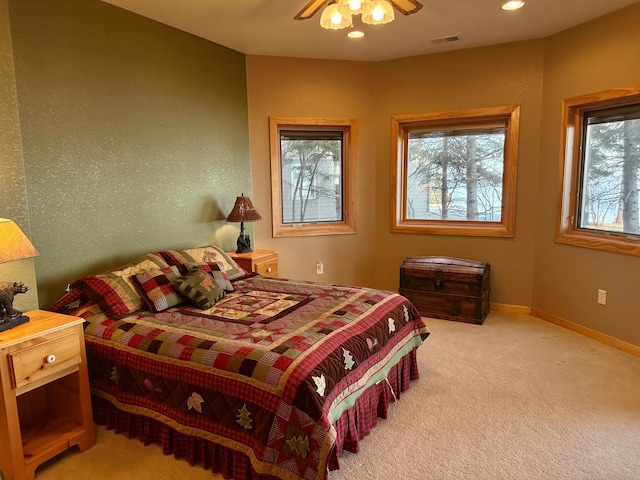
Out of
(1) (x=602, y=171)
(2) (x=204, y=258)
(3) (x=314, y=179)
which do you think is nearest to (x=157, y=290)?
(2) (x=204, y=258)

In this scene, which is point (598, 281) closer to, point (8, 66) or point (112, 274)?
point (112, 274)

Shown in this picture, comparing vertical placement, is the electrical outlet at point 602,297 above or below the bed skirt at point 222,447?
above

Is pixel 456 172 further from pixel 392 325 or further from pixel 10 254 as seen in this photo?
pixel 10 254

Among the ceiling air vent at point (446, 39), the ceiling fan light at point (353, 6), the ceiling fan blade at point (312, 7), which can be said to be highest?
the ceiling air vent at point (446, 39)

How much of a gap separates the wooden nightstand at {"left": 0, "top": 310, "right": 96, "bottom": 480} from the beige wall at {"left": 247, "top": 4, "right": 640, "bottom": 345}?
8.09 ft

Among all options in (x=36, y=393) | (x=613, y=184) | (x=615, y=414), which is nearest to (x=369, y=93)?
(x=613, y=184)

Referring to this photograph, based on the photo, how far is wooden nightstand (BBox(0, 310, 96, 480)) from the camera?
6.25 ft

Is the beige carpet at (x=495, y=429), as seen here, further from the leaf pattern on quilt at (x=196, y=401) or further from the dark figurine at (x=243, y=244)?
the dark figurine at (x=243, y=244)

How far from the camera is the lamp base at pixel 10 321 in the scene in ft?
6.58

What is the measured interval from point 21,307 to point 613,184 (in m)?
4.33

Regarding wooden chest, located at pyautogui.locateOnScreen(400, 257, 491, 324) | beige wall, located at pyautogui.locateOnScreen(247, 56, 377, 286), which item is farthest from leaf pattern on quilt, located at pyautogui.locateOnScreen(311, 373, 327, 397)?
beige wall, located at pyautogui.locateOnScreen(247, 56, 377, 286)

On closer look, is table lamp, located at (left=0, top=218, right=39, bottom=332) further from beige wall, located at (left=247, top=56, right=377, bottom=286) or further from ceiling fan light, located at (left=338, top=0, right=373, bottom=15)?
beige wall, located at (left=247, top=56, right=377, bottom=286)

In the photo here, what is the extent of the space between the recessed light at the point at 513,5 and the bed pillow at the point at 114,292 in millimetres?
3209

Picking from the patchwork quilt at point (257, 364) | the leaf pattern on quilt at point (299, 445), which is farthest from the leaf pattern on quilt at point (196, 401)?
the leaf pattern on quilt at point (299, 445)
